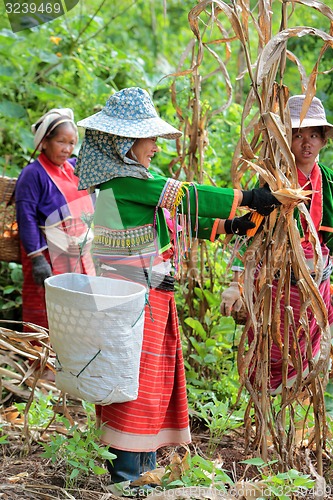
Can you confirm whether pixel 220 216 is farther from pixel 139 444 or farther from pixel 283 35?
pixel 139 444

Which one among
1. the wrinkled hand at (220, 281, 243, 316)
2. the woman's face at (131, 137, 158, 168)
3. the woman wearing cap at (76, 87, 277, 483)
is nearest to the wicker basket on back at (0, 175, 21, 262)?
the woman wearing cap at (76, 87, 277, 483)

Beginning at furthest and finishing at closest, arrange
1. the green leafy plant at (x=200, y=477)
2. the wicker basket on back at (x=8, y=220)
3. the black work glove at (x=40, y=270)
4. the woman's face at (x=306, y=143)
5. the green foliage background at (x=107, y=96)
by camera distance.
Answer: the wicker basket on back at (x=8, y=220), the black work glove at (x=40, y=270), the green foliage background at (x=107, y=96), the woman's face at (x=306, y=143), the green leafy plant at (x=200, y=477)

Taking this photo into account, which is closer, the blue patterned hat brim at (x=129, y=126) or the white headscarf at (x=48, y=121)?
the blue patterned hat brim at (x=129, y=126)

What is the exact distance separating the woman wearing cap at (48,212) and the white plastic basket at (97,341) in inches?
61.5

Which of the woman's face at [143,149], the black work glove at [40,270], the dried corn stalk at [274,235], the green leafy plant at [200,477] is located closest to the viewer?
the green leafy plant at [200,477]

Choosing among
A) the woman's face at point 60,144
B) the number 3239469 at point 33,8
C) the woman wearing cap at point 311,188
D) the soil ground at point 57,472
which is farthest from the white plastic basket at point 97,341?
the number 3239469 at point 33,8

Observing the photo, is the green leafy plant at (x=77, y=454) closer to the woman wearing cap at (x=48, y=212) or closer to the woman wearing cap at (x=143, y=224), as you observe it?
the woman wearing cap at (x=143, y=224)

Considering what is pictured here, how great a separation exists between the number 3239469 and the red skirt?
3180 mm

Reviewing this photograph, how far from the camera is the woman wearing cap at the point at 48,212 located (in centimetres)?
396

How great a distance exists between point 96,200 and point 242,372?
2.77 feet

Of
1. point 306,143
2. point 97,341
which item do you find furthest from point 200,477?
point 306,143

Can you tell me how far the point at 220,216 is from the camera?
2455 millimetres

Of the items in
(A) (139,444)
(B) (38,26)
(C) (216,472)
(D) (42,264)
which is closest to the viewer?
(C) (216,472)

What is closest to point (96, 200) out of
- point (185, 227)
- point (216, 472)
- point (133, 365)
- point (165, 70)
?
point (185, 227)
